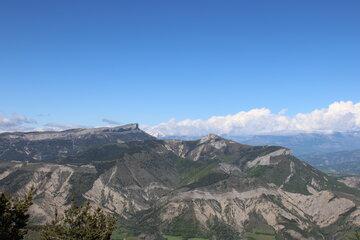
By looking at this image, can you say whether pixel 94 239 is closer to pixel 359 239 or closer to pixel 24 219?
pixel 24 219

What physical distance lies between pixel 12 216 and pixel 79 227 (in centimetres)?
1110

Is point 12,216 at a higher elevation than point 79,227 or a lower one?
higher

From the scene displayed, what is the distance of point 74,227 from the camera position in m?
83.6

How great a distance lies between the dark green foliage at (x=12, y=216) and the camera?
263 feet

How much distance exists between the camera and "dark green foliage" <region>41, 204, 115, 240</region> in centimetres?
8231

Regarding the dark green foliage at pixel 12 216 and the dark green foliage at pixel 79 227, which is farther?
the dark green foliage at pixel 79 227

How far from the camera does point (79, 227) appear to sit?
83.5 metres

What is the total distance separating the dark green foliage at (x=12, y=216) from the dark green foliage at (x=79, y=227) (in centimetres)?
462

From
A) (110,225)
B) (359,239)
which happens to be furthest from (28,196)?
(359,239)

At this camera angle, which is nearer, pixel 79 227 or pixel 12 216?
pixel 12 216

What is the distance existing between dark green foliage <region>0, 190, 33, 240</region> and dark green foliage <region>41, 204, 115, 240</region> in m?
4.62

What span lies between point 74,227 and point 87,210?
3603mm

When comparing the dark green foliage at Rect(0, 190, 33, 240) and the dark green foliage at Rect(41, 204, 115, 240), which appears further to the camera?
the dark green foliage at Rect(41, 204, 115, 240)

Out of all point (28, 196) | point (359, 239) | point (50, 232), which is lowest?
point (359, 239)
